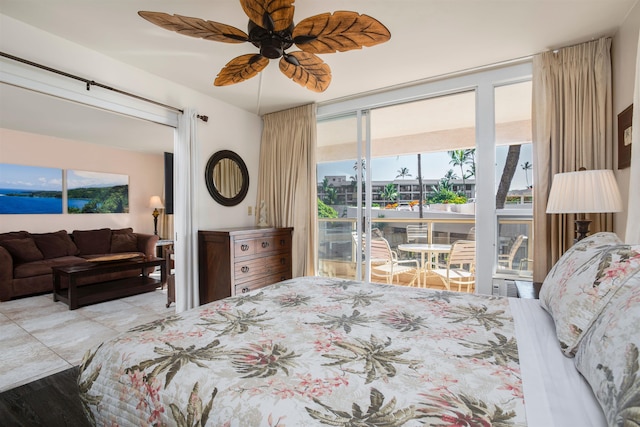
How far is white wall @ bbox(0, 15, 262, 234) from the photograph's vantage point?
220cm

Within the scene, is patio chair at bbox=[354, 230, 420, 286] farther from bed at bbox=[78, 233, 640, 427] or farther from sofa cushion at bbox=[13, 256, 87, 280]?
sofa cushion at bbox=[13, 256, 87, 280]

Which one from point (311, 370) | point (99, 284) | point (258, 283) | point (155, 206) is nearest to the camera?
point (311, 370)

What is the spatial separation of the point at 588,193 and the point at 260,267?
2.85 metres

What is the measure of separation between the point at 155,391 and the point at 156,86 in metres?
3.00

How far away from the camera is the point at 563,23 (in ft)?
7.16

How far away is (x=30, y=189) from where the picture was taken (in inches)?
198

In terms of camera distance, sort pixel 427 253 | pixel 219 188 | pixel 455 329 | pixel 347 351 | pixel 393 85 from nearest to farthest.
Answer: pixel 347 351 < pixel 455 329 < pixel 393 85 < pixel 219 188 < pixel 427 253

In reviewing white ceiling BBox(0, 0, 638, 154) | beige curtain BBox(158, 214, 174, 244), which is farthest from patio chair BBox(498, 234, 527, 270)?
beige curtain BBox(158, 214, 174, 244)

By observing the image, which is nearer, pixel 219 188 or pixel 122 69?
pixel 122 69

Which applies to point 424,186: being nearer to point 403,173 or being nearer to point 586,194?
point 403,173

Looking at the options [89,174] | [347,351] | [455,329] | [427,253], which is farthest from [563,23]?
[89,174]

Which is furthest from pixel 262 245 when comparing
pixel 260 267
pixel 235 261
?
pixel 235 261

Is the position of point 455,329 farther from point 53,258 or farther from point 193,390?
point 53,258

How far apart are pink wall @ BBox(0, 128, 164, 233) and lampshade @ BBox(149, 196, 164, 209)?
0.69 ft
